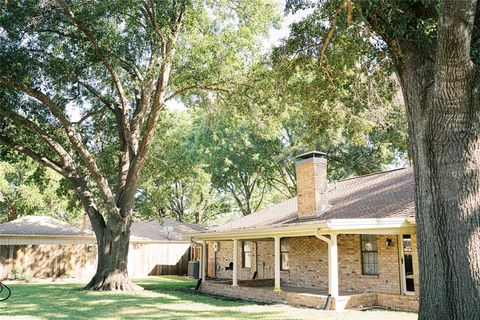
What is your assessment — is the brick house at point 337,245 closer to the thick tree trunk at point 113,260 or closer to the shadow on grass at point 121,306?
the shadow on grass at point 121,306

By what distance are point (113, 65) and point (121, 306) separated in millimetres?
8288

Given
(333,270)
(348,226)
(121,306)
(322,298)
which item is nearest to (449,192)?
(348,226)

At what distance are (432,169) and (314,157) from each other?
349 inches

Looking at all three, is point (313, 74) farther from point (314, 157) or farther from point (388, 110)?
point (314, 157)

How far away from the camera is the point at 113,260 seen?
16.2m

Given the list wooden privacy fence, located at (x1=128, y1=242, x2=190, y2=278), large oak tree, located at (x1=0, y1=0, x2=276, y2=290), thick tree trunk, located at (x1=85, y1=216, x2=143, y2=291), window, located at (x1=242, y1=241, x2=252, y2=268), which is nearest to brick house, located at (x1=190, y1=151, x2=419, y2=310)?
window, located at (x1=242, y1=241, x2=252, y2=268)

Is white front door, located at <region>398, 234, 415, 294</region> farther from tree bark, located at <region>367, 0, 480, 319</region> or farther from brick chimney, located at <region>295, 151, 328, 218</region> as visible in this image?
tree bark, located at <region>367, 0, 480, 319</region>

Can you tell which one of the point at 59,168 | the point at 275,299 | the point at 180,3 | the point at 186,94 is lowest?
the point at 275,299

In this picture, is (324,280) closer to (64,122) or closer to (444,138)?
(444,138)

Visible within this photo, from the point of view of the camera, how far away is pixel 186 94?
18.1 metres

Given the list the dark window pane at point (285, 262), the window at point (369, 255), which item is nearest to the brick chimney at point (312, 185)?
the window at point (369, 255)

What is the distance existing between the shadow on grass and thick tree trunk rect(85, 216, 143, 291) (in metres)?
0.76

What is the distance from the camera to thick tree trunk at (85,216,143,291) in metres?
16.0

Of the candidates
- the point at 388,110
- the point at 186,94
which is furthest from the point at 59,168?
the point at 388,110
